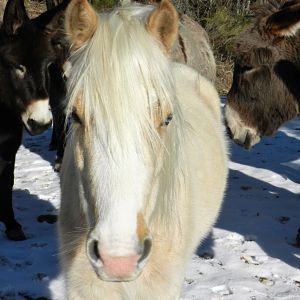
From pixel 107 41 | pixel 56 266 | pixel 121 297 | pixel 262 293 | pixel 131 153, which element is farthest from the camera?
pixel 56 266

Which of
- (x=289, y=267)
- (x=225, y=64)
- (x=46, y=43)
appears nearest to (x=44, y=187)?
(x=46, y=43)

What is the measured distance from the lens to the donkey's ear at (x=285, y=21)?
385cm

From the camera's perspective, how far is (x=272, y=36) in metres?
4.14

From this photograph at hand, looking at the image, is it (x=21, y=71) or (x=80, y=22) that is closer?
(x=80, y=22)

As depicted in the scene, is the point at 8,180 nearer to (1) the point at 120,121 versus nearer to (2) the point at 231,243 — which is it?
(2) the point at 231,243

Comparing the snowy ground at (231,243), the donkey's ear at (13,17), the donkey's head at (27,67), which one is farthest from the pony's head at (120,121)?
the donkey's ear at (13,17)

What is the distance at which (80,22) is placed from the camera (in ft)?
7.11

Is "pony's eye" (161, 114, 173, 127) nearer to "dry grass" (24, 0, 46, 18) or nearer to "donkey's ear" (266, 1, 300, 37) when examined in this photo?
"donkey's ear" (266, 1, 300, 37)

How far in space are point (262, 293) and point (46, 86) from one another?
2417mm

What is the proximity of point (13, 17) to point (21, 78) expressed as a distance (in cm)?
59

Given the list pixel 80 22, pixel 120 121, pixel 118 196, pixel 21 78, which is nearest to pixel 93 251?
pixel 118 196

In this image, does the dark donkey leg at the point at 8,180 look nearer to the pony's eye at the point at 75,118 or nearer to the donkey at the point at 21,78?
the donkey at the point at 21,78

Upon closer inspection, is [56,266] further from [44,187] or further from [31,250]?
[44,187]

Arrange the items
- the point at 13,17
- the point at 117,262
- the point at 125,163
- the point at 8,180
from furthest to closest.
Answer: the point at 8,180, the point at 13,17, the point at 125,163, the point at 117,262
